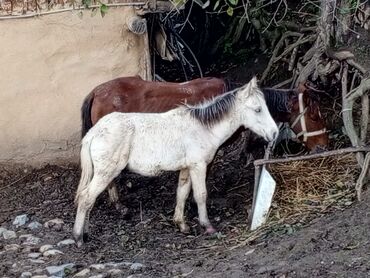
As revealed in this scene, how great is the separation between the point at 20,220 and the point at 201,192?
1678mm

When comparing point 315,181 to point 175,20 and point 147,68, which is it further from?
point 175,20

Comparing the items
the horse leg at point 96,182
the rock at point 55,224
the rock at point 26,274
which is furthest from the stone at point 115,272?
the rock at point 55,224

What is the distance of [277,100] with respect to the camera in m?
7.37

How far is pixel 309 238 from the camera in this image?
5.95 meters

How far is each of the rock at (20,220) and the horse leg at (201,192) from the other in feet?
5.17

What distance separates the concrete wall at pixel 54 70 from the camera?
8.50m

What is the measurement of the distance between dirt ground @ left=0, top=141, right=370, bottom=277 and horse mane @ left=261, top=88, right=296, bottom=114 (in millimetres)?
835

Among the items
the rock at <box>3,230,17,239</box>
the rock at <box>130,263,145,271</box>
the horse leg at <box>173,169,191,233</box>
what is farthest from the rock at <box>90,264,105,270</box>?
the rock at <box>3,230,17,239</box>

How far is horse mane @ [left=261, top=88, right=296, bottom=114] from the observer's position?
7.34m

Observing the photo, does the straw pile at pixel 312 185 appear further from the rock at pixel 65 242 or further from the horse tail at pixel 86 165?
the rock at pixel 65 242

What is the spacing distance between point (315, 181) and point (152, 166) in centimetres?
144

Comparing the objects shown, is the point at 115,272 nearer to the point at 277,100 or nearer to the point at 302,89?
the point at 277,100

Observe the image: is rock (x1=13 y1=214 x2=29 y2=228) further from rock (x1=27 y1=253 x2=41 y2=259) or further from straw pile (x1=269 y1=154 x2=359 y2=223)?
straw pile (x1=269 y1=154 x2=359 y2=223)

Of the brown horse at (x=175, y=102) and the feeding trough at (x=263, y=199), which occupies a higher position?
Answer: the brown horse at (x=175, y=102)
